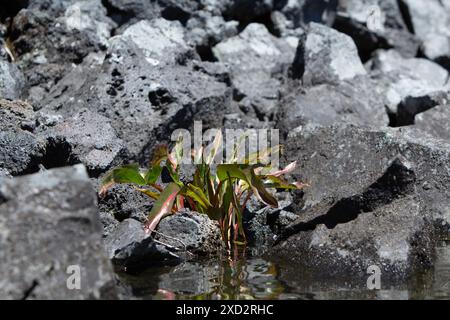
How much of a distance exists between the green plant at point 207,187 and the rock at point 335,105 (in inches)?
52.8

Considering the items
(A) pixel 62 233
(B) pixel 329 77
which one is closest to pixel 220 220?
(A) pixel 62 233

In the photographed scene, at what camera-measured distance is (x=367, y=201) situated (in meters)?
4.90

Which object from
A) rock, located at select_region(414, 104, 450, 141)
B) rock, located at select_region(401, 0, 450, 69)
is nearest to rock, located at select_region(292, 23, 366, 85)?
rock, located at select_region(414, 104, 450, 141)

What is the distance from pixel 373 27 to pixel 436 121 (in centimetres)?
290

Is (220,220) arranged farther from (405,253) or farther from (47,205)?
(47,205)

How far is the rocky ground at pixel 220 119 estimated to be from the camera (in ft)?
10.7

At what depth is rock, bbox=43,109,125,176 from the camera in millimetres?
5477

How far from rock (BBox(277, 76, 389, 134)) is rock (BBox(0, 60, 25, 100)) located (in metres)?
2.65

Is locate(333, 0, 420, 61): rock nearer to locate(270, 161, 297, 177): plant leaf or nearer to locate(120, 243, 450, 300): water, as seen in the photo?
locate(270, 161, 297, 177): plant leaf

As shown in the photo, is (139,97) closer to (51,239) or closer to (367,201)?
(367,201)

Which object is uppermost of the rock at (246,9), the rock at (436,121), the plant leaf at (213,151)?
the rock at (246,9)

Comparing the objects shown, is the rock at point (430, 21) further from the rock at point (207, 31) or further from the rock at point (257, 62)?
the rock at point (207, 31)

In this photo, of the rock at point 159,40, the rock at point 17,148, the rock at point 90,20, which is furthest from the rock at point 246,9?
the rock at point 17,148

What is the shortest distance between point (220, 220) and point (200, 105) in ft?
5.50
